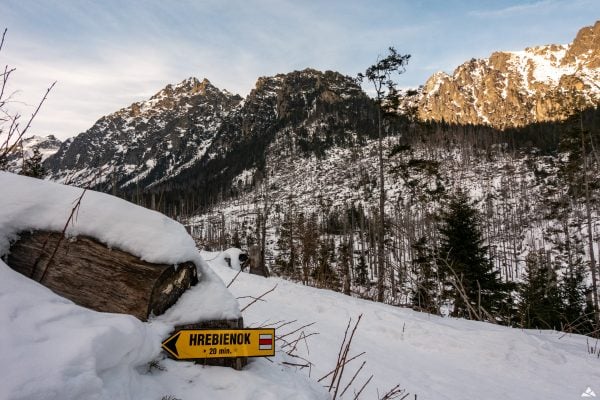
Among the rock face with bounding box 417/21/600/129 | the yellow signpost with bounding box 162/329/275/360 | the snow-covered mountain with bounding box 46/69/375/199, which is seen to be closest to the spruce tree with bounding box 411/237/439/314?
the yellow signpost with bounding box 162/329/275/360

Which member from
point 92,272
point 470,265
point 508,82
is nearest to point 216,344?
point 92,272

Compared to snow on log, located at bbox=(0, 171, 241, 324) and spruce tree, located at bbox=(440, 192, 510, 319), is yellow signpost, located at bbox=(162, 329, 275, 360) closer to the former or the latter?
snow on log, located at bbox=(0, 171, 241, 324)

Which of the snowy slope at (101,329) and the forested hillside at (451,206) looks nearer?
the snowy slope at (101,329)

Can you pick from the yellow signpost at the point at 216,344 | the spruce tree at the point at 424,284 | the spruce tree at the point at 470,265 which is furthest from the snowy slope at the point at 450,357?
the spruce tree at the point at 470,265

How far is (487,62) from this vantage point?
172m

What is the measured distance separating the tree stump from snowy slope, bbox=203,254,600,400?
210 centimetres

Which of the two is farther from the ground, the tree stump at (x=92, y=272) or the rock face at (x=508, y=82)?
the rock face at (x=508, y=82)

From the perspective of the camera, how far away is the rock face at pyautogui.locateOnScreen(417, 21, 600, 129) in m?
141

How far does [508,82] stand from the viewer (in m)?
160

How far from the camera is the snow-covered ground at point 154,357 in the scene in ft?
3.76

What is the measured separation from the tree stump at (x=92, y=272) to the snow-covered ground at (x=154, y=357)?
65 millimetres

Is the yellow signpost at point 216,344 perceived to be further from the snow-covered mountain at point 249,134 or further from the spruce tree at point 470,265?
the snow-covered mountain at point 249,134

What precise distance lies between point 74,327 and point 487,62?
210 m

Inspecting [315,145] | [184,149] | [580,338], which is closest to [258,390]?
[580,338]
